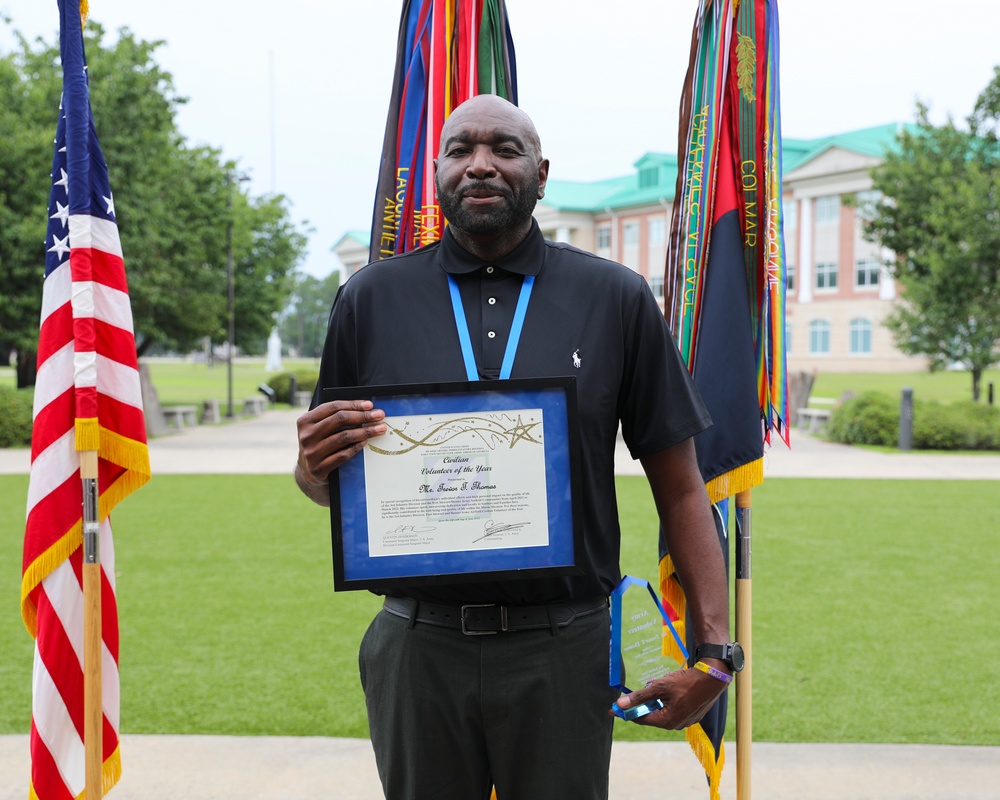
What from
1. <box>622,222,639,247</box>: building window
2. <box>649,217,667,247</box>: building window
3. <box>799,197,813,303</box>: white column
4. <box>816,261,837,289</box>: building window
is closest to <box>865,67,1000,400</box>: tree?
<box>799,197,813,303</box>: white column

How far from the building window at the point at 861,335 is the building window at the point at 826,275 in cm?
271

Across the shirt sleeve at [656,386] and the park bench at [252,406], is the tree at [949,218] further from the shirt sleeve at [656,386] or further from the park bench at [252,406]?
the shirt sleeve at [656,386]

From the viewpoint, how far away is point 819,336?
61344mm

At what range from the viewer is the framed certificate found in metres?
2.27

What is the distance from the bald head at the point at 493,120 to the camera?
2.43 metres

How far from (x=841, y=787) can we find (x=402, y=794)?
2.53 metres

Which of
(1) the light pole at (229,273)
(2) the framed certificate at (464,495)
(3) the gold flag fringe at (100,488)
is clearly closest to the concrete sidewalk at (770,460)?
(1) the light pole at (229,273)

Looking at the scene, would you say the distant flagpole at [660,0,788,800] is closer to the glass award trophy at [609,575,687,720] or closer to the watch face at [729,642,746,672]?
the glass award trophy at [609,575,687,720]

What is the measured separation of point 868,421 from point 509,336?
18343mm

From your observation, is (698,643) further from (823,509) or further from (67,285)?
(823,509)

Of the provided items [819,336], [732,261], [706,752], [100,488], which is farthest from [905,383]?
[100,488]

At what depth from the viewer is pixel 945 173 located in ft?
70.2

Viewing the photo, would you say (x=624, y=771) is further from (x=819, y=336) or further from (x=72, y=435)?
(x=819, y=336)

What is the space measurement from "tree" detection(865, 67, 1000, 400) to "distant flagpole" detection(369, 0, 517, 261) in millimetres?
17930
